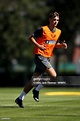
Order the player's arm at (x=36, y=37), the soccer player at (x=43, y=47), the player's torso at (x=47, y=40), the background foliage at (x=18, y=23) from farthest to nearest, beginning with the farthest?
the background foliage at (x=18, y=23)
the player's torso at (x=47, y=40)
the soccer player at (x=43, y=47)
the player's arm at (x=36, y=37)

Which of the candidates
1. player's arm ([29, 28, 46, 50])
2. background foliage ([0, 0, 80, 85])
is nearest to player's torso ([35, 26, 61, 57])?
player's arm ([29, 28, 46, 50])

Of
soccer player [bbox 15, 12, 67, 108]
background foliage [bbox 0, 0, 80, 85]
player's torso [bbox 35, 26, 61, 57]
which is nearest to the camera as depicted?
soccer player [bbox 15, 12, 67, 108]

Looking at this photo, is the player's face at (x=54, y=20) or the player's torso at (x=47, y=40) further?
the player's torso at (x=47, y=40)

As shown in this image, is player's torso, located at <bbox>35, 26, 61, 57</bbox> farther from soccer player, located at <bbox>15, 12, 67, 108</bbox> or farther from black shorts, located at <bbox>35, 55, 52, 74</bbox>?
black shorts, located at <bbox>35, 55, 52, 74</bbox>

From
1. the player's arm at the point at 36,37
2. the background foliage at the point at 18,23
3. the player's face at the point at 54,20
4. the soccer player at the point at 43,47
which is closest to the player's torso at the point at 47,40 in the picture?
the soccer player at the point at 43,47

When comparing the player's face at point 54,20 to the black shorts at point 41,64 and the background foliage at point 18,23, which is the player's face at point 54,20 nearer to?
the black shorts at point 41,64

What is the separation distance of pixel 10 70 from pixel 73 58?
40.5 m

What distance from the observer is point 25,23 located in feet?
142

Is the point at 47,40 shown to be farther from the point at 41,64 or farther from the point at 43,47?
the point at 41,64

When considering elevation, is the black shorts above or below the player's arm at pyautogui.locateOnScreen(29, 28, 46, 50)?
below

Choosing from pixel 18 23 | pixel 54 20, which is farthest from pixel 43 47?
pixel 18 23

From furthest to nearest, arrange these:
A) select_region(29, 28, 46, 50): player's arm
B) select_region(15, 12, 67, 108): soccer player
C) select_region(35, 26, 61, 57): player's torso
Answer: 1. select_region(35, 26, 61, 57): player's torso
2. select_region(15, 12, 67, 108): soccer player
3. select_region(29, 28, 46, 50): player's arm

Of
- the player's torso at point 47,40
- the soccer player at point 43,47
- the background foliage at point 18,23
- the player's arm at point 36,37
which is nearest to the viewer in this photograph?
the player's arm at point 36,37

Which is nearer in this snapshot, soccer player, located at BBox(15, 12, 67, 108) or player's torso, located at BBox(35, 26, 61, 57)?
soccer player, located at BBox(15, 12, 67, 108)
